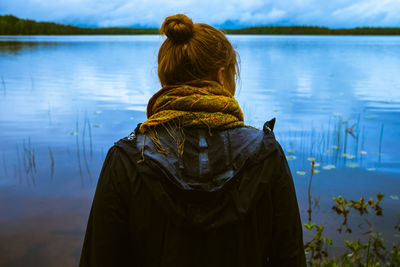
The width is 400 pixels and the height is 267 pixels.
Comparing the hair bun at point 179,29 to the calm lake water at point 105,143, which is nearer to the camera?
the hair bun at point 179,29

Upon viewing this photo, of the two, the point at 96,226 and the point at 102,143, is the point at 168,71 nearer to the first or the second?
the point at 96,226

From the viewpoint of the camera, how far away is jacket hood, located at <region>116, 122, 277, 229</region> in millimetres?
1370

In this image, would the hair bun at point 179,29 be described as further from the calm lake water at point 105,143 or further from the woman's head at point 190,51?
the calm lake water at point 105,143

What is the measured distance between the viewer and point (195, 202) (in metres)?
1.38

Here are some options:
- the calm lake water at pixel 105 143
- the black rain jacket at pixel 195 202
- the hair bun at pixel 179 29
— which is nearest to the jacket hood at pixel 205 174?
the black rain jacket at pixel 195 202

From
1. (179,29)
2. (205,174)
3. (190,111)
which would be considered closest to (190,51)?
(179,29)

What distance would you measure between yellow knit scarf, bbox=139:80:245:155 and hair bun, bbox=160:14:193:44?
0.18 metres

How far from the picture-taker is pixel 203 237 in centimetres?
149

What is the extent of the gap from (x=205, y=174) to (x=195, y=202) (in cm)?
11

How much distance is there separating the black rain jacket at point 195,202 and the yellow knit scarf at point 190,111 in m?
0.03

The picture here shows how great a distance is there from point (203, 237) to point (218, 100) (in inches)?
21.1

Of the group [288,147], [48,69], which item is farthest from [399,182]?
[48,69]

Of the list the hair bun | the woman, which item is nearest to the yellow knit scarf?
the woman

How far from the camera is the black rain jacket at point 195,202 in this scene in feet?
4.53
